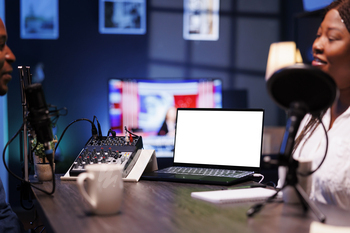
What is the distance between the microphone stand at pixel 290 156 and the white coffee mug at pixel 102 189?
32 centimetres

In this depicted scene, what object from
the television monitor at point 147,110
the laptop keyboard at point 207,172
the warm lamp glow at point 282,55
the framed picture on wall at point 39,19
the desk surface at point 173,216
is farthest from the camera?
the television monitor at point 147,110

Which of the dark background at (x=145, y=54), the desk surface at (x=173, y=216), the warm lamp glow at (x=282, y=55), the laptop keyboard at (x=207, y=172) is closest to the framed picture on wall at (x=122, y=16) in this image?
the dark background at (x=145, y=54)

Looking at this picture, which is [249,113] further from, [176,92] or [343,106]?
[176,92]

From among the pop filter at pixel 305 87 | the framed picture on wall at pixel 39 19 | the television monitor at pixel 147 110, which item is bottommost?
the television monitor at pixel 147 110

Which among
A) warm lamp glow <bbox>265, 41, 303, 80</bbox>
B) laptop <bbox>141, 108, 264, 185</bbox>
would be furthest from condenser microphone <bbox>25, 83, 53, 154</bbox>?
warm lamp glow <bbox>265, 41, 303, 80</bbox>

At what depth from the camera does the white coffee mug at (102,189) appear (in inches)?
35.9

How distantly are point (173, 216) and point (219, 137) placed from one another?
0.71 metres

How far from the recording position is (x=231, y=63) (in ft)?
15.1

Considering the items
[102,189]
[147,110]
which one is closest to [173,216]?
[102,189]

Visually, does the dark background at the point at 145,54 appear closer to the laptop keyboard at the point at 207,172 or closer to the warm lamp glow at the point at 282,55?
the warm lamp glow at the point at 282,55

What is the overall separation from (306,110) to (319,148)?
47 cm

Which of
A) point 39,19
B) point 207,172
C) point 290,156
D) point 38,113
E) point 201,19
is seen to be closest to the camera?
point 290,156

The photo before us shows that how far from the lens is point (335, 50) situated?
1.19 m

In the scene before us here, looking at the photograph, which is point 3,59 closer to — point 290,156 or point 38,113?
point 38,113
